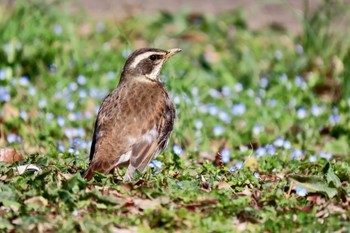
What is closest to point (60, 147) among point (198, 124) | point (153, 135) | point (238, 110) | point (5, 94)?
point (153, 135)

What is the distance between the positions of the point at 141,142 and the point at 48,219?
195 cm

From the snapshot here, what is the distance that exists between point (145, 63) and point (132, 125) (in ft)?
3.53

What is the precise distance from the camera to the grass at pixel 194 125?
775 centimetres

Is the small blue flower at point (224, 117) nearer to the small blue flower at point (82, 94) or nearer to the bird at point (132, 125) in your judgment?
the small blue flower at point (82, 94)

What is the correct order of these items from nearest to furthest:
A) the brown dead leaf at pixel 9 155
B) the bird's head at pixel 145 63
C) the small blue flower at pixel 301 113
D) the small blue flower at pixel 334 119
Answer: the brown dead leaf at pixel 9 155 → the bird's head at pixel 145 63 → the small blue flower at pixel 334 119 → the small blue flower at pixel 301 113

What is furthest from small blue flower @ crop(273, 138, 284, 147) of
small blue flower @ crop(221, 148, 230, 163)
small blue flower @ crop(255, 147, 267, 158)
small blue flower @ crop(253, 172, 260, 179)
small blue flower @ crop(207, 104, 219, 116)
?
small blue flower @ crop(253, 172, 260, 179)

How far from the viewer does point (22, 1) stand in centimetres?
1448

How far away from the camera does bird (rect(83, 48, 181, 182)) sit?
9070 mm

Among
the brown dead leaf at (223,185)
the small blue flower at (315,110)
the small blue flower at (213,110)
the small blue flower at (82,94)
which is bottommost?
the brown dead leaf at (223,185)

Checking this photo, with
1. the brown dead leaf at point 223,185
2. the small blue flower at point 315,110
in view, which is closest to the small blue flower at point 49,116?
the small blue flower at point 315,110

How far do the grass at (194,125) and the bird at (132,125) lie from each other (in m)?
0.22

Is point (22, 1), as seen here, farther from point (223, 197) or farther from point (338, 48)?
point (223, 197)

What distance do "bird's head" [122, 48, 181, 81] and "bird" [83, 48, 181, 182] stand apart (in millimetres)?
10

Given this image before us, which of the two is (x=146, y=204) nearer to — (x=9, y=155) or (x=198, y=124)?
(x=9, y=155)
